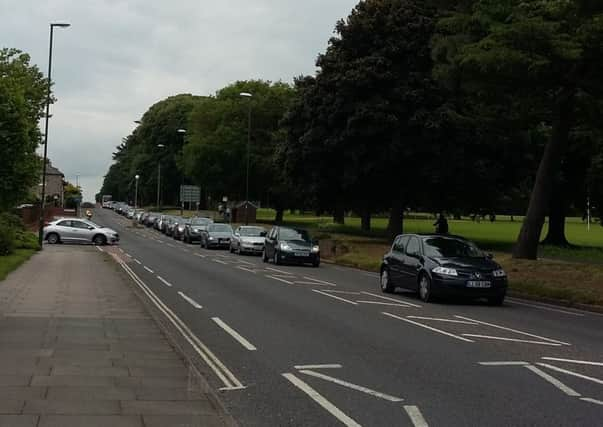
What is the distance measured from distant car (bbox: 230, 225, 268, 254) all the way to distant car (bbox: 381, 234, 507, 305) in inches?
742

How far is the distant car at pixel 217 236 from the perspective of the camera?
147ft

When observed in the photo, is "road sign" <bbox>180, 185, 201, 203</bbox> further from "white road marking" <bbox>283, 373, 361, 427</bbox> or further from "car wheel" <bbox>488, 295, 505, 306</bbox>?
"white road marking" <bbox>283, 373, 361, 427</bbox>

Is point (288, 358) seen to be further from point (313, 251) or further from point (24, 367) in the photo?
point (313, 251)

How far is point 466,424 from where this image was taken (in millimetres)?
6789

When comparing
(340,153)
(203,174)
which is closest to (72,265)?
(340,153)

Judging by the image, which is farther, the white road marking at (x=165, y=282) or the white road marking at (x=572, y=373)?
the white road marking at (x=165, y=282)

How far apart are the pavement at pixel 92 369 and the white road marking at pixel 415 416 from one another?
157 centimetres

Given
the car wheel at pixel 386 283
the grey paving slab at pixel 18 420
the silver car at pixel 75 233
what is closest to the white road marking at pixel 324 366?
the grey paving slab at pixel 18 420

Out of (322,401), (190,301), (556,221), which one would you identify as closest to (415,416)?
(322,401)

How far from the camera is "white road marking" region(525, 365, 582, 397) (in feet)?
26.8

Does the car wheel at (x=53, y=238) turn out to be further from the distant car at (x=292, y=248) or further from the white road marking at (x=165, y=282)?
the white road marking at (x=165, y=282)

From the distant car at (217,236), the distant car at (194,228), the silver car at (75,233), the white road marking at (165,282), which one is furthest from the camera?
the distant car at (194,228)

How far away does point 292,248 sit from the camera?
103ft

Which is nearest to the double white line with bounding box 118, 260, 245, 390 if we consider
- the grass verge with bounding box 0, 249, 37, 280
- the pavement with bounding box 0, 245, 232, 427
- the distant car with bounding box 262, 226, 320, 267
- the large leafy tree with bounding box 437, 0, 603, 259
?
the pavement with bounding box 0, 245, 232, 427
